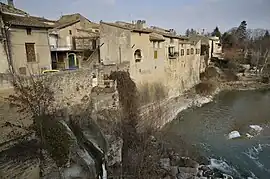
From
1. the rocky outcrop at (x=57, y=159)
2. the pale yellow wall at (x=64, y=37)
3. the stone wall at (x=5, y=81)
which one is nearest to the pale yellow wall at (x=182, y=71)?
the pale yellow wall at (x=64, y=37)

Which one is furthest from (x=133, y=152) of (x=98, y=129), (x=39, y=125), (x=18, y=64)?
(x=18, y=64)

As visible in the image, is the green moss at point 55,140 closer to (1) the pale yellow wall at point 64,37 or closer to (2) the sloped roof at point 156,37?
(2) the sloped roof at point 156,37

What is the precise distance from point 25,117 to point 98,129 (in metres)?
3.62

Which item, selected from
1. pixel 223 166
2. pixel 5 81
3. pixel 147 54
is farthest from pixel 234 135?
pixel 5 81

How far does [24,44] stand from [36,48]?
0.78 metres

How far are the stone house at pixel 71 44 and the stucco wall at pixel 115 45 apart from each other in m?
3.04

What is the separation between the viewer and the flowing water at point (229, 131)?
438 inches

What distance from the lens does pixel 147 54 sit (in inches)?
721

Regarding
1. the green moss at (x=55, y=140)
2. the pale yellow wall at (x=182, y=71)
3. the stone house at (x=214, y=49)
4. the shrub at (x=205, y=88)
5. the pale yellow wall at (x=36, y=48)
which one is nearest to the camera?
the green moss at (x=55, y=140)

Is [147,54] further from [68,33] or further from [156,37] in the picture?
[68,33]

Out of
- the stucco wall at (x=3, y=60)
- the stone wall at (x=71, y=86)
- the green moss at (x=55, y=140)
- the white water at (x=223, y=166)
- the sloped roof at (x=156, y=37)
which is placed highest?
the sloped roof at (x=156, y=37)

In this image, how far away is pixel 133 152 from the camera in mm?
10719

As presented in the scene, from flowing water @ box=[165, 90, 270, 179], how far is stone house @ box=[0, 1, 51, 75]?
30.0 ft

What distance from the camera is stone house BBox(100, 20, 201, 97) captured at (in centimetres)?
1647
